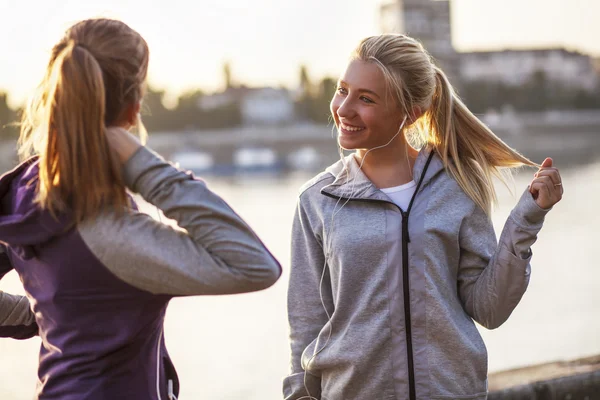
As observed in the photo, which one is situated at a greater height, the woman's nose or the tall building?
the woman's nose

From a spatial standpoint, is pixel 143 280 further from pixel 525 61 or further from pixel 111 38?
pixel 525 61

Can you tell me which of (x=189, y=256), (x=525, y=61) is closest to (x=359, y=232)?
(x=189, y=256)

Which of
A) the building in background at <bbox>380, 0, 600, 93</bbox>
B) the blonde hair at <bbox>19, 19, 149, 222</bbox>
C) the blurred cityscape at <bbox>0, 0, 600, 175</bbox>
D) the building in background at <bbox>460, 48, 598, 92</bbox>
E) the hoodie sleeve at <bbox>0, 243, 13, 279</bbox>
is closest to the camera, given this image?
the blonde hair at <bbox>19, 19, 149, 222</bbox>

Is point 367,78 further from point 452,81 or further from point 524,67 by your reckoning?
point 524,67

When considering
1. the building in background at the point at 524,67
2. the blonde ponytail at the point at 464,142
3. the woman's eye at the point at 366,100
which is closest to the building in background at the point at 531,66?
the building in background at the point at 524,67

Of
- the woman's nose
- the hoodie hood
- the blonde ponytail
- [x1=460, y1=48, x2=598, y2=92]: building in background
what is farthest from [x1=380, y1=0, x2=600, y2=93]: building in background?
the hoodie hood

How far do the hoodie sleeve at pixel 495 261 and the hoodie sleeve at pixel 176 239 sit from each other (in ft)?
2.03

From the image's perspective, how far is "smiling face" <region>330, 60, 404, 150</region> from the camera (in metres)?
1.56

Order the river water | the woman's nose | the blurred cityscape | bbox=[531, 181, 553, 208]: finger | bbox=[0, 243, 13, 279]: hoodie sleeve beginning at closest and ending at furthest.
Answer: bbox=[0, 243, 13, 279]: hoodie sleeve
bbox=[531, 181, 553, 208]: finger
the woman's nose
the river water
the blurred cityscape

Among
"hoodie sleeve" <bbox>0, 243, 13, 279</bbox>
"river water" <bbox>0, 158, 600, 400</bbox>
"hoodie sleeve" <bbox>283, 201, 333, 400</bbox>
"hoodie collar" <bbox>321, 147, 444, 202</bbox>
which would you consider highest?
"hoodie sleeve" <bbox>0, 243, 13, 279</bbox>

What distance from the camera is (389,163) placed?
1611 mm

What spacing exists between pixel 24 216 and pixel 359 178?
726mm

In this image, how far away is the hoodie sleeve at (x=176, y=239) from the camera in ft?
3.16

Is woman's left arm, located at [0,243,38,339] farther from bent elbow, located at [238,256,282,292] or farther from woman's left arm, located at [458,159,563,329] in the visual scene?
woman's left arm, located at [458,159,563,329]
